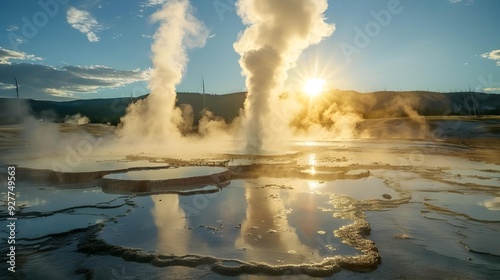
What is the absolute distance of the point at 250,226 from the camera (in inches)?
254

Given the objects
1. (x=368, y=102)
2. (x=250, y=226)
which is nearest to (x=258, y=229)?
(x=250, y=226)

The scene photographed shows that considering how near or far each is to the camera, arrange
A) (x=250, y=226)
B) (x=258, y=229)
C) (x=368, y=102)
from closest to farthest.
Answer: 1. (x=258, y=229)
2. (x=250, y=226)
3. (x=368, y=102)

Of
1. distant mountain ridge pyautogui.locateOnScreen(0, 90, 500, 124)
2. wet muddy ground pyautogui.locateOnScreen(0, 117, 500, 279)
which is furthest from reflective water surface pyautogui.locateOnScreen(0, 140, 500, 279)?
distant mountain ridge pyautogui.locateOnScreen(0, 90, 500, 124)

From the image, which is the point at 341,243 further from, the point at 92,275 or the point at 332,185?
the point at 332,185

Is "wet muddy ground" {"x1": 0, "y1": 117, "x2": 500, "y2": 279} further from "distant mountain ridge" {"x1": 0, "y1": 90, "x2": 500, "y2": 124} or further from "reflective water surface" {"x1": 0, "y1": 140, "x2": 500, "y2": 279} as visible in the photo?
"distant mountain ridge" {"x1": 0, "y1": 90, "x2": 500, "y2": 124}

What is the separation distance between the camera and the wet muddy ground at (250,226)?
472 centimetres

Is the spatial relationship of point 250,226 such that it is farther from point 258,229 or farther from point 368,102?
point 368,102

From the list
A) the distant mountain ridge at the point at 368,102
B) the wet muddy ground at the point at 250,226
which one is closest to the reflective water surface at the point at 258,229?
the wet muddy ground at the point at 250,226

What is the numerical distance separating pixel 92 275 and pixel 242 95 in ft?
356

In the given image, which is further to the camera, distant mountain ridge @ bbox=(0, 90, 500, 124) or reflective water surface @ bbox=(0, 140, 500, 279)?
distant mountain ridge @ bbox=(0, 90, 500, 124)

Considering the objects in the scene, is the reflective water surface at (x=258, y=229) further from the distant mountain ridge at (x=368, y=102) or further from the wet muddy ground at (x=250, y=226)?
the distant mountain ridge at (x=368, y=102)

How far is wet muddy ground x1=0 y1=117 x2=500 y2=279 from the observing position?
15.5 ft

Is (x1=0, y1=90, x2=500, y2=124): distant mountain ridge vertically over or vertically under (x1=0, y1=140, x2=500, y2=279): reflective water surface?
over

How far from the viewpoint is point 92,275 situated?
4.50m
